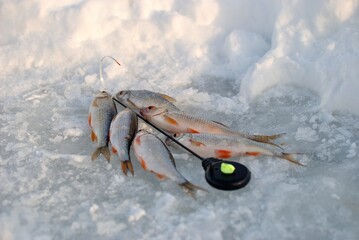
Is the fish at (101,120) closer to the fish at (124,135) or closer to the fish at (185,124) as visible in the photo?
the fish at (124,135)

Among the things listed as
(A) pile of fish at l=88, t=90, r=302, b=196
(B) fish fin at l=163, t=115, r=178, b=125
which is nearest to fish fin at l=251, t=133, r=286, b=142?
(A) pile of fish at l=88, t=90, r=302, b=196

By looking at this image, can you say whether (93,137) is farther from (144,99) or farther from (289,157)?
(289,157)

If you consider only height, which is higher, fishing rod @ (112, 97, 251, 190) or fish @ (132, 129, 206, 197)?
fishing rod @ (112, 97, 251, 190)

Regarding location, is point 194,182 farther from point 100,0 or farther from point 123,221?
point 100,0

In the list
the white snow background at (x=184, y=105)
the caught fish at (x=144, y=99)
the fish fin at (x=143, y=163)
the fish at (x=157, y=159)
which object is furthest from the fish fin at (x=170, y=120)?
the fish fin at (x=143, y=163)

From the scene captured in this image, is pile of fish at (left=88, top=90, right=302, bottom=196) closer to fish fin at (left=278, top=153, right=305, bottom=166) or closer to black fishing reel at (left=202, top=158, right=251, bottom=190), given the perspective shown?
fish fin at (left=278, top=153, right=305, bottom=166)

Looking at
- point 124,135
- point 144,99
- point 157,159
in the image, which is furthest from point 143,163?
point 144,99

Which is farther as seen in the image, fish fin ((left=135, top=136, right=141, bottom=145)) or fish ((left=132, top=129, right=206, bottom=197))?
fish fin ((left=135, top=136, right=141, bottom=145))
